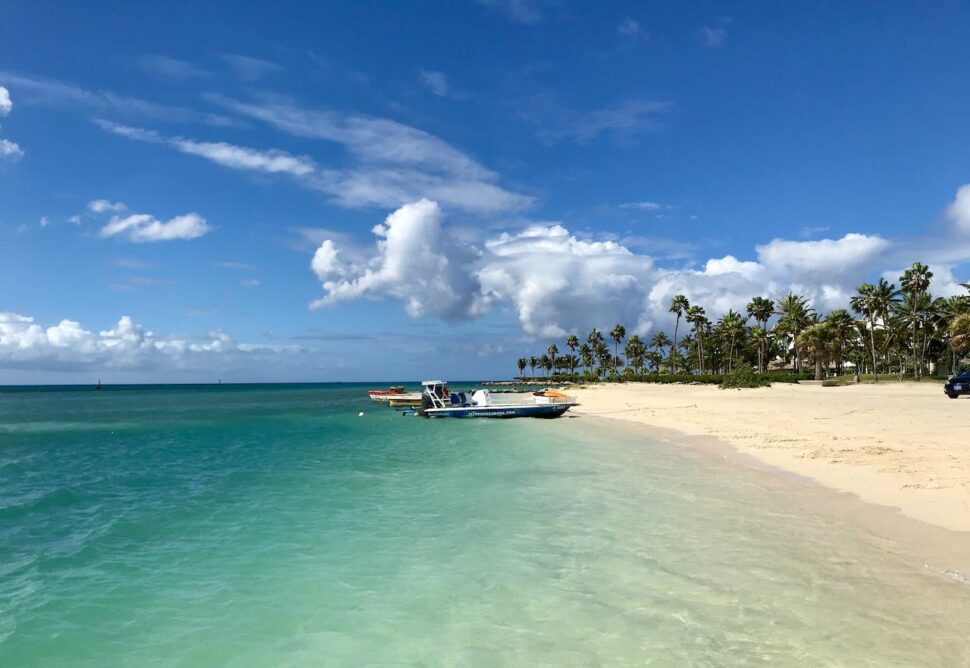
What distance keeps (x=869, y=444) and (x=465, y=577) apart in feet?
59.2

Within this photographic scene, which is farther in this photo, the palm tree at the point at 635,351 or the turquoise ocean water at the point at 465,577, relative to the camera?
the palm tree at the point at 635,351

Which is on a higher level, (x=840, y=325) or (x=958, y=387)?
(x=840, y=325)

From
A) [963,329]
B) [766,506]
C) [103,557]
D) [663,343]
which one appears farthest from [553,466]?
[663,343]

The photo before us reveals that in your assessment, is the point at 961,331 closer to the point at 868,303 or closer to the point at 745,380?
the point at 868,303

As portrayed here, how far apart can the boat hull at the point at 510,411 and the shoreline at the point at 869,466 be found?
31.9 feet

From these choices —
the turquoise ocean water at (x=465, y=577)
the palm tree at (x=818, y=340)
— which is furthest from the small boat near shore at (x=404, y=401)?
the palm tree at (x=818, y=340)

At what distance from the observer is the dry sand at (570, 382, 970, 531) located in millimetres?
12414

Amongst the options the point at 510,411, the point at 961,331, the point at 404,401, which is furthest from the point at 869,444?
the point at 961,331

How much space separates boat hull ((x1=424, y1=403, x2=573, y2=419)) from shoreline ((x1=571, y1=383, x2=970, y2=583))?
972 cm

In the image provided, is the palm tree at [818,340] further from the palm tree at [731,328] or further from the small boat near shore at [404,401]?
the small boat near shore at [404,401]

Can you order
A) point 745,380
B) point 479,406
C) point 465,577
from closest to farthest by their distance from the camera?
point 465,577, point 479,406, point 745,380

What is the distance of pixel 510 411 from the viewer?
1758 inches

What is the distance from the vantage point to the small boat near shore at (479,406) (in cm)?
4412

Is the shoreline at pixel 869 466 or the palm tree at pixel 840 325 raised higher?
the palm tree at pixel 840 325
